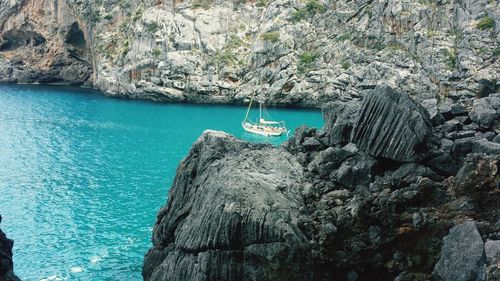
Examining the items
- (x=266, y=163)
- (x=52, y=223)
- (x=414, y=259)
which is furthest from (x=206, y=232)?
(x=52, y=223)

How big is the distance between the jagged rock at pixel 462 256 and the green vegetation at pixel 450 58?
303 ft

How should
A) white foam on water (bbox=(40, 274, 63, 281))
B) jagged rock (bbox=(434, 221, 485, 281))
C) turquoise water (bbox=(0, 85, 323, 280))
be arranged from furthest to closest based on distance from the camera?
turquoise water (bbox=(0, 85, 323, 280)), white foam on water (bbox=(40, 274, 63, 281)), jagged rock (bbox=(434, 221, 485, 281))

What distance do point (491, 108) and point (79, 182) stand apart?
45.8 m

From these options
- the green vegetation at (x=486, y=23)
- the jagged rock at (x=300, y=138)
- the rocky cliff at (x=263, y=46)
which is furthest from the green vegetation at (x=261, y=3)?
the jagged rock at (x=300, y=138)

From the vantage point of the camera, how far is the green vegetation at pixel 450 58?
3844 inches

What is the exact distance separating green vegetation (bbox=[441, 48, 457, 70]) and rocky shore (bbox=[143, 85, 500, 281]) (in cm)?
8192

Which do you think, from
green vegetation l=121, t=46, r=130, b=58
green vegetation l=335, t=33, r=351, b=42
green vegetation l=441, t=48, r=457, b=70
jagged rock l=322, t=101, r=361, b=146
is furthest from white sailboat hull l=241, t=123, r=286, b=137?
green vegetation l=121, t=46, r=130, b=58

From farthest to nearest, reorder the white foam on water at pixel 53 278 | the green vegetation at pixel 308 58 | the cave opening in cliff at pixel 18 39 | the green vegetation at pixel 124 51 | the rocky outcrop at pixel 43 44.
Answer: the cave opening in cliff at pixel 18 39, the rocky outcrop at pixel 43 44, the green vegetation at pixel 124 51, the green vegetation at pixel 308 58, the white foam on water at pixel 53 278

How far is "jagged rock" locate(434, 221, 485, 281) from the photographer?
13898 millimetres

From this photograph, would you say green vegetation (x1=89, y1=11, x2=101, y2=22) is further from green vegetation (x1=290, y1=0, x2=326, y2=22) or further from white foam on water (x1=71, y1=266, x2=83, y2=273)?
white foam on water (x1=71, y1=266, x2=83, y2=273)

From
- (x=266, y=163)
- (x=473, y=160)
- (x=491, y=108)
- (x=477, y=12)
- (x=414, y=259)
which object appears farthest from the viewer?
(x=477, y=12)

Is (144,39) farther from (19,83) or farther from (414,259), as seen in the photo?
(414,259)

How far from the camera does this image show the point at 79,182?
53.0m

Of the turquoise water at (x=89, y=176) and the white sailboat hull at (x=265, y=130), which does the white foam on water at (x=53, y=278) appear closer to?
the turquoise water at (x=89, y=176)
